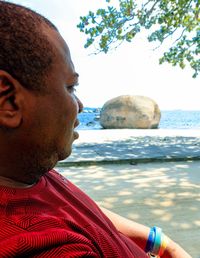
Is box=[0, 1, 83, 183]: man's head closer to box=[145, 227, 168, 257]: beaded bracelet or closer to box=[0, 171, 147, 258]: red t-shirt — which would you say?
box=[0, 171, 147, 258]: red t-shirt

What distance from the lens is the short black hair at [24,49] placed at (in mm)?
796

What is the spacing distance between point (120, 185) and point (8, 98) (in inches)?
153

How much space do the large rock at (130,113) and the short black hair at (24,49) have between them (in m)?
17.7

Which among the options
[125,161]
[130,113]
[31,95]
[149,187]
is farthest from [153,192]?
[130,113]

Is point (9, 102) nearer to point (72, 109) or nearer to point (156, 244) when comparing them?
point (72, 109)

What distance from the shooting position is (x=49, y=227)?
701mm

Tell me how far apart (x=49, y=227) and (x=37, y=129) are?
254mm

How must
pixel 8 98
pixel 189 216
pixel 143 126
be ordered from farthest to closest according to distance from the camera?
pixel 143 126, pixel 189 216, pixel 8 98

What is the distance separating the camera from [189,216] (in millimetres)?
3230

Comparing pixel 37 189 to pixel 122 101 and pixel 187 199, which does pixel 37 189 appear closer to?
pixel 187 199

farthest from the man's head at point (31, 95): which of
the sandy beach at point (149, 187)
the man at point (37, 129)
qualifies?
the sandy beach at point (149, 187)

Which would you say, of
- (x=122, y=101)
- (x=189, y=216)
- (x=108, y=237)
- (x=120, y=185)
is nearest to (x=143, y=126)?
(x=122, y=101)

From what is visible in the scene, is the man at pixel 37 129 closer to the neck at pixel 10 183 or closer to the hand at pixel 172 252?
the neck at pixel 10 183

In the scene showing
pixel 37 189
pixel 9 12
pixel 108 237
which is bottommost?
pixel 108 237
